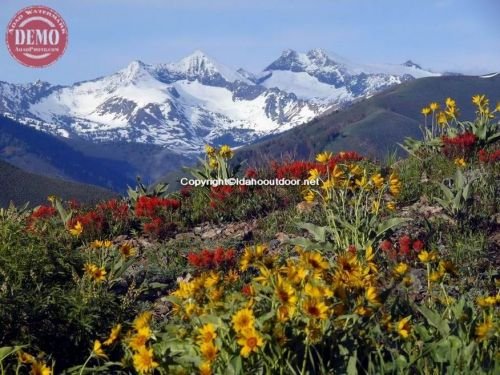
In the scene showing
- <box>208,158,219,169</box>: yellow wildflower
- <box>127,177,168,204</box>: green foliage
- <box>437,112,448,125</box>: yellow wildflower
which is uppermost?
<box>437,112,448,125</box>: yellow wildflower

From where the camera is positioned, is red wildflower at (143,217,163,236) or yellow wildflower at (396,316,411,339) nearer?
yellow wildflower at (396,316,411,339)

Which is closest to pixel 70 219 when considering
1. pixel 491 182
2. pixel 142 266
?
pixel 142 266

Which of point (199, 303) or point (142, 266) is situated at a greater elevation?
point (199, 303)

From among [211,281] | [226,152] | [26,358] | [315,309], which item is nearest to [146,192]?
[226,152]

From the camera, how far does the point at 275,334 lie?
3.18m

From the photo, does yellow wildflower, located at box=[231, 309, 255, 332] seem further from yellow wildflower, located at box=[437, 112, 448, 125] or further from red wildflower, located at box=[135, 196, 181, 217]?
yellow wildflower, located at box=[437, 112, 448, 125]

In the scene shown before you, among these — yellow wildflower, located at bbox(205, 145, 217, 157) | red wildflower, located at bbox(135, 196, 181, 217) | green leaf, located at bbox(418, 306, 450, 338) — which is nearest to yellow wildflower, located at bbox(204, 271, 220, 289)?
green leaf, located at bbox(418, 306, 450, 338)

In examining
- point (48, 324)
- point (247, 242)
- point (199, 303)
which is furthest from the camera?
point (247, 242)

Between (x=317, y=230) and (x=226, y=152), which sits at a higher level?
(x=226, y=152)

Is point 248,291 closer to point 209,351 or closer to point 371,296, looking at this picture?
point 371,296

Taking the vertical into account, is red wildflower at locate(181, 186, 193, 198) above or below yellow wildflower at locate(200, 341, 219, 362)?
above

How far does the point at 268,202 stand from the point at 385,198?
4.84 feet

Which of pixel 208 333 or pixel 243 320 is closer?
pixel 243 320

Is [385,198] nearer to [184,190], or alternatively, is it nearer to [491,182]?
[491,182]
